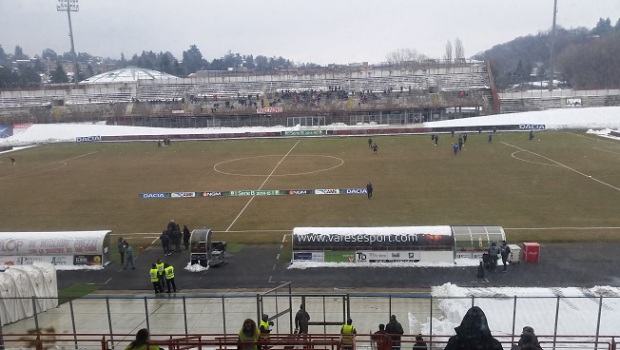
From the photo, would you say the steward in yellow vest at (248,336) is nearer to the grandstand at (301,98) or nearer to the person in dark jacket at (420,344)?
the person in dark jacket at (420,344)

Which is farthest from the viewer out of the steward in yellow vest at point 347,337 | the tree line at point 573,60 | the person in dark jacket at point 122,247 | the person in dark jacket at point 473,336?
the tree line at point 573,60

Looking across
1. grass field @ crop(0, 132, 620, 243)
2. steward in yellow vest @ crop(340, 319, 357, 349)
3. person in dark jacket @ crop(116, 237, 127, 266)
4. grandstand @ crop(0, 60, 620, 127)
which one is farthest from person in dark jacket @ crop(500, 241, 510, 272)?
grandstand @ crop(0, 60, 620, 127)

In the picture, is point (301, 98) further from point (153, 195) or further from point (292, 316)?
point (292, 316)

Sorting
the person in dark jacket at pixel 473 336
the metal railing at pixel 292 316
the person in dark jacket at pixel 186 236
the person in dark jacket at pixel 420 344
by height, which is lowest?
the person in dark jacket at pixel 186 236

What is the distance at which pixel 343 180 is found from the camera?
36875mm

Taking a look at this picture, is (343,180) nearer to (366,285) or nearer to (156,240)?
(156,240)

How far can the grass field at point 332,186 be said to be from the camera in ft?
84.9

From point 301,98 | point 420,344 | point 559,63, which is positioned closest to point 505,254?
point 420,344

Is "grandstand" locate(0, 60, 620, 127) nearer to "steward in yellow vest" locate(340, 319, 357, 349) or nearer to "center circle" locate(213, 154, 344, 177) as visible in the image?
"center circle" locate(213, 154, 344, 177)

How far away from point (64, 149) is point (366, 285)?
194ft

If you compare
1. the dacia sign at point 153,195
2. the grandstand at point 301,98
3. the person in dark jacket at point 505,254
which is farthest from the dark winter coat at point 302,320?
the grandstand at point 301,98

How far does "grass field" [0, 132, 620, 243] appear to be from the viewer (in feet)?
84.9

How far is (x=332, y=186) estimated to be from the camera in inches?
1379

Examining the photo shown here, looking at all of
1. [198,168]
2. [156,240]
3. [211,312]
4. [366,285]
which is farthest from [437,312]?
[198,168]
